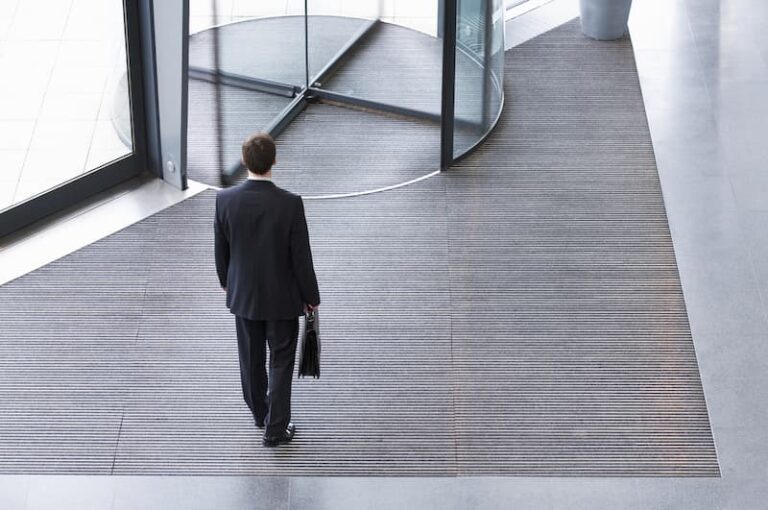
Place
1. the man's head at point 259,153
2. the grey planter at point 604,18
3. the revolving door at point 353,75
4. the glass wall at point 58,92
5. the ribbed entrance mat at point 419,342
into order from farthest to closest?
the grey planter at point 604,18, the revolving door at point 353,75, the glass wall at point 58,92, the ribbed entrance mat at point 419,342, the man's head at point 259,153

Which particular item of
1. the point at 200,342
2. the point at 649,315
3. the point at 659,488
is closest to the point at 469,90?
the point at 649,315

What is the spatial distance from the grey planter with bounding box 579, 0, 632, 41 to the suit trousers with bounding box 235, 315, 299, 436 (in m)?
4.21

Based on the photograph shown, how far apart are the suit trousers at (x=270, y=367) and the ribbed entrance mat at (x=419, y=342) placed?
15 cm

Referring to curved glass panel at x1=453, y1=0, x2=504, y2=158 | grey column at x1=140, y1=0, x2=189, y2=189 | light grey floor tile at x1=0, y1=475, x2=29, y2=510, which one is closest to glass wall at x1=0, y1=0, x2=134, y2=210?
Result: grey column at x1=140, y1=0, x2=189, y2=189

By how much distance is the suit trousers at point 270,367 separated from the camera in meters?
5.50

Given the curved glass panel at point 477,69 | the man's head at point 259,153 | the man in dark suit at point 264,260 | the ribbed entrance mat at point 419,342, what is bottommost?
the ribbed entrance mat at point 419,342

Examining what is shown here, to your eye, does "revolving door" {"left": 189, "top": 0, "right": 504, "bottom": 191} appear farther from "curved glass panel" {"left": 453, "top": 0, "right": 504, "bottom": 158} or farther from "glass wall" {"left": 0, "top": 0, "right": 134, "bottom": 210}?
"glass wall" {"left": 0, "top": 0, "right": 134, "bottom": 210}

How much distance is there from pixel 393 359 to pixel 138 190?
2.08 meters

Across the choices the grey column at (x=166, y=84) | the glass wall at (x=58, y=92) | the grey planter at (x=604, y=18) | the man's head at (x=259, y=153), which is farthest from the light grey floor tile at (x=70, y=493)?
the grey planter at (x=604, y=18)

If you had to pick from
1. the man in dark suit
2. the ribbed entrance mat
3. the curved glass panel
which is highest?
the man in dark suit

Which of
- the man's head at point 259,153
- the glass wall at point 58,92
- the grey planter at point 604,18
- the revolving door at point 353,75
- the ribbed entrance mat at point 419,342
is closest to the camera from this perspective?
the man's head at point 259,153

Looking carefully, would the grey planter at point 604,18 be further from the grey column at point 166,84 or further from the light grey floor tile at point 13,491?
A: the light grey floor tile at point 13,491

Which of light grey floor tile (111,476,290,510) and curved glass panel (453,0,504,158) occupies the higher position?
curved glass panel (453,0,504,158)

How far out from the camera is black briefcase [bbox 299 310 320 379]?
18.2ft
